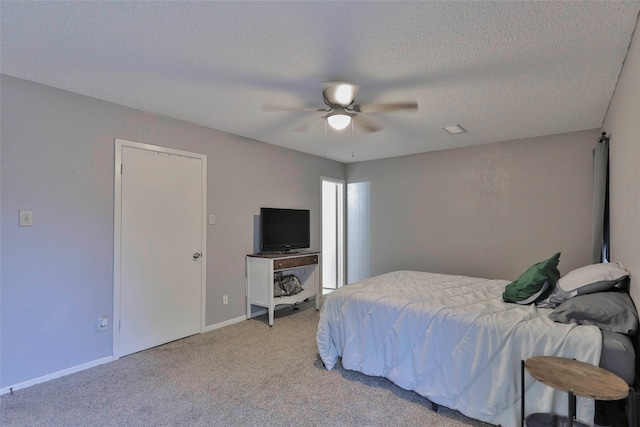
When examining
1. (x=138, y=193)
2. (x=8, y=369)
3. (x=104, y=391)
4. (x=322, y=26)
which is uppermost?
(x=322, y=26)

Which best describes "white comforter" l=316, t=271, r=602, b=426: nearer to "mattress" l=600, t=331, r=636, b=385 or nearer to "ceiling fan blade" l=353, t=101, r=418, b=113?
"mattress" l=600, t=331, r=636, b=385

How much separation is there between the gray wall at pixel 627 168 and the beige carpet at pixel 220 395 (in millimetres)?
1517

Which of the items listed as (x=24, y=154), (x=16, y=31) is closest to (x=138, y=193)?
(x=24, y=154)

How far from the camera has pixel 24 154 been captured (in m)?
2.59

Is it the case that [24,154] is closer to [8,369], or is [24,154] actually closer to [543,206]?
[8,369]

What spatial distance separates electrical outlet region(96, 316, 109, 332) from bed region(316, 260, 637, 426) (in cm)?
199

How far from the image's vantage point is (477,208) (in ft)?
15.5

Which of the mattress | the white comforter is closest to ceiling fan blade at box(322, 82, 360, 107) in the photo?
the white comforter

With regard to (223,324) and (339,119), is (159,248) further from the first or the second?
(339,119)

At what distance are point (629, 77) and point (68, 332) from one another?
15.2ft

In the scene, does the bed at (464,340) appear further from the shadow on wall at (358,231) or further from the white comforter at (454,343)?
the shadow on wall at (358,231)

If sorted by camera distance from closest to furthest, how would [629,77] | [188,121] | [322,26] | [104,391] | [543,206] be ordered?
1. [322,26]
2. [629,77]
3. [104,391]
4. [188,121]
5. [543,206]

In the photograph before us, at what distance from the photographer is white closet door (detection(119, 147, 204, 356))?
10.5 feet

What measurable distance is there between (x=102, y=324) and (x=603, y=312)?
390 centimetres
